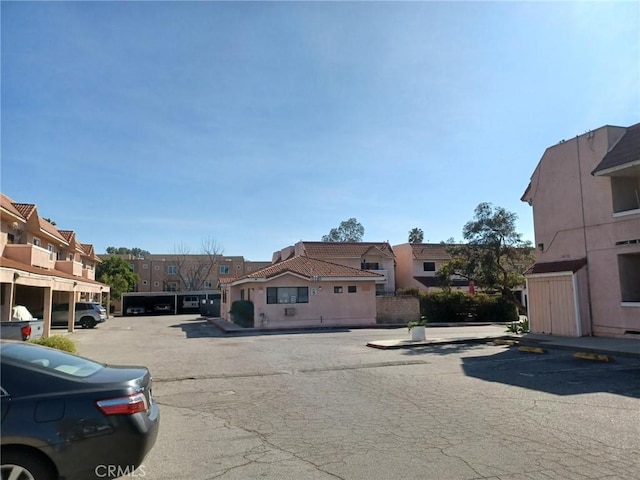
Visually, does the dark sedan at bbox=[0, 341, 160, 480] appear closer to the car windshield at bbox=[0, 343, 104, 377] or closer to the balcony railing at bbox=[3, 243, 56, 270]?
the car windshield at bbox=[0, 343, 104, 377]

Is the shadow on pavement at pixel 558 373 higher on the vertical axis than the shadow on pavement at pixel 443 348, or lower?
higher

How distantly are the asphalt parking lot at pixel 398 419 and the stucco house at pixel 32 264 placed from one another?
856cm

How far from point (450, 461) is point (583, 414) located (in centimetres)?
332

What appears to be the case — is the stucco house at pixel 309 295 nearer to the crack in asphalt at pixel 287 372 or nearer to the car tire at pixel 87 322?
the car tire at pixel 87 322

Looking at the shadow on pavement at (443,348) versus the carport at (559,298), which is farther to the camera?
the carport at (559,298)

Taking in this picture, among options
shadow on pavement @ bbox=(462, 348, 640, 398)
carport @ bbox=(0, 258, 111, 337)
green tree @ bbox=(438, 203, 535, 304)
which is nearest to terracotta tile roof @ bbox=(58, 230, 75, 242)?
carport @ bbox=(0, 258, 111, 337)

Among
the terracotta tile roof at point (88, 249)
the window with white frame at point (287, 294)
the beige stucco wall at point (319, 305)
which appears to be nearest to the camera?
the beige stucco wall at point (319, 305)

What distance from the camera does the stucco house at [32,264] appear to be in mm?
18125

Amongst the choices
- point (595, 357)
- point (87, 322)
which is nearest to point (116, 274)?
point (87, 322)

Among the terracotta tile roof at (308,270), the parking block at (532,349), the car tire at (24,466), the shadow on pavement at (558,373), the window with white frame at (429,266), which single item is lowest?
the shadow on pavement at (558,373)

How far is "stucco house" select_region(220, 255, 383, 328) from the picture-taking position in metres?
28.2

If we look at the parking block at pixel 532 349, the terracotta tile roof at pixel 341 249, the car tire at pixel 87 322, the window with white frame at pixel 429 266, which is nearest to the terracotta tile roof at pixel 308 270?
the car tire at pixel 87 322

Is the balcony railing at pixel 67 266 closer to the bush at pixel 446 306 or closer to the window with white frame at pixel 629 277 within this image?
the bush at pixel 446 306

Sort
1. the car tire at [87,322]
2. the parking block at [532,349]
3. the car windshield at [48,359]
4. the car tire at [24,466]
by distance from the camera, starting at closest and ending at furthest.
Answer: the car tire at [24,466], the car windshield at [48,359], the parking block at [532,349], the car tire at [87,322]
